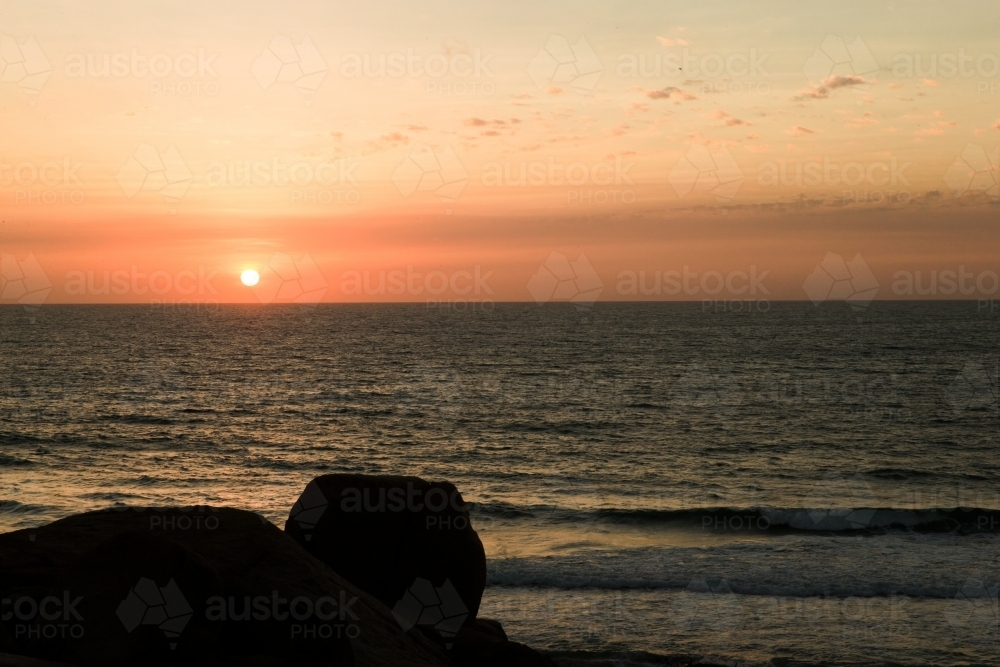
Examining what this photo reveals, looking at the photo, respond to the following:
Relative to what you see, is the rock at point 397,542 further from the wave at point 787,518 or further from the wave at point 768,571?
the wave at point 787,518

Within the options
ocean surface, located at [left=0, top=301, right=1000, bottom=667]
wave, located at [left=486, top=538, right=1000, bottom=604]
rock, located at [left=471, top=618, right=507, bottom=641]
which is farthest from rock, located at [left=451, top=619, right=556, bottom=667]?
wave, located at [left=486, top=538, right=1000, bottom=604]

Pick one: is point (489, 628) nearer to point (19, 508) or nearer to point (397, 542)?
point (397, 542)

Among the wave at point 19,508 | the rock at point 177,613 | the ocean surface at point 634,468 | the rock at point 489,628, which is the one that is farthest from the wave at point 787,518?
the rock at point 177,613

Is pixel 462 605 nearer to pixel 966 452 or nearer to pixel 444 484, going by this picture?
pixel 444 484

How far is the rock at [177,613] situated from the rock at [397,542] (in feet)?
10.3

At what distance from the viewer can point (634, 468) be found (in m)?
32.8

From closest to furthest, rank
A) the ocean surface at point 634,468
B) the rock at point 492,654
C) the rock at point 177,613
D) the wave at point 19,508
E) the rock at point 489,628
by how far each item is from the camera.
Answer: the rock at point 177,613
the rock at point 492,654
the rock at point 489,628
the ocean surface at point 634,468
the wave at point 19,508

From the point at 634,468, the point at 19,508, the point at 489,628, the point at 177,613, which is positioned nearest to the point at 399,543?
the point at 489,628

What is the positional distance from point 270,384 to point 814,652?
51.0 metres

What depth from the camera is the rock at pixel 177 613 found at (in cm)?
681

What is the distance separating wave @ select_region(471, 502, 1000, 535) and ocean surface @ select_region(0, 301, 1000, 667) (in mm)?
116

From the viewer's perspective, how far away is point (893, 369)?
218 feet

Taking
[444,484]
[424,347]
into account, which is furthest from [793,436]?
[424,347]

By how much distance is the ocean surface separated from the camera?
54.3 feet
